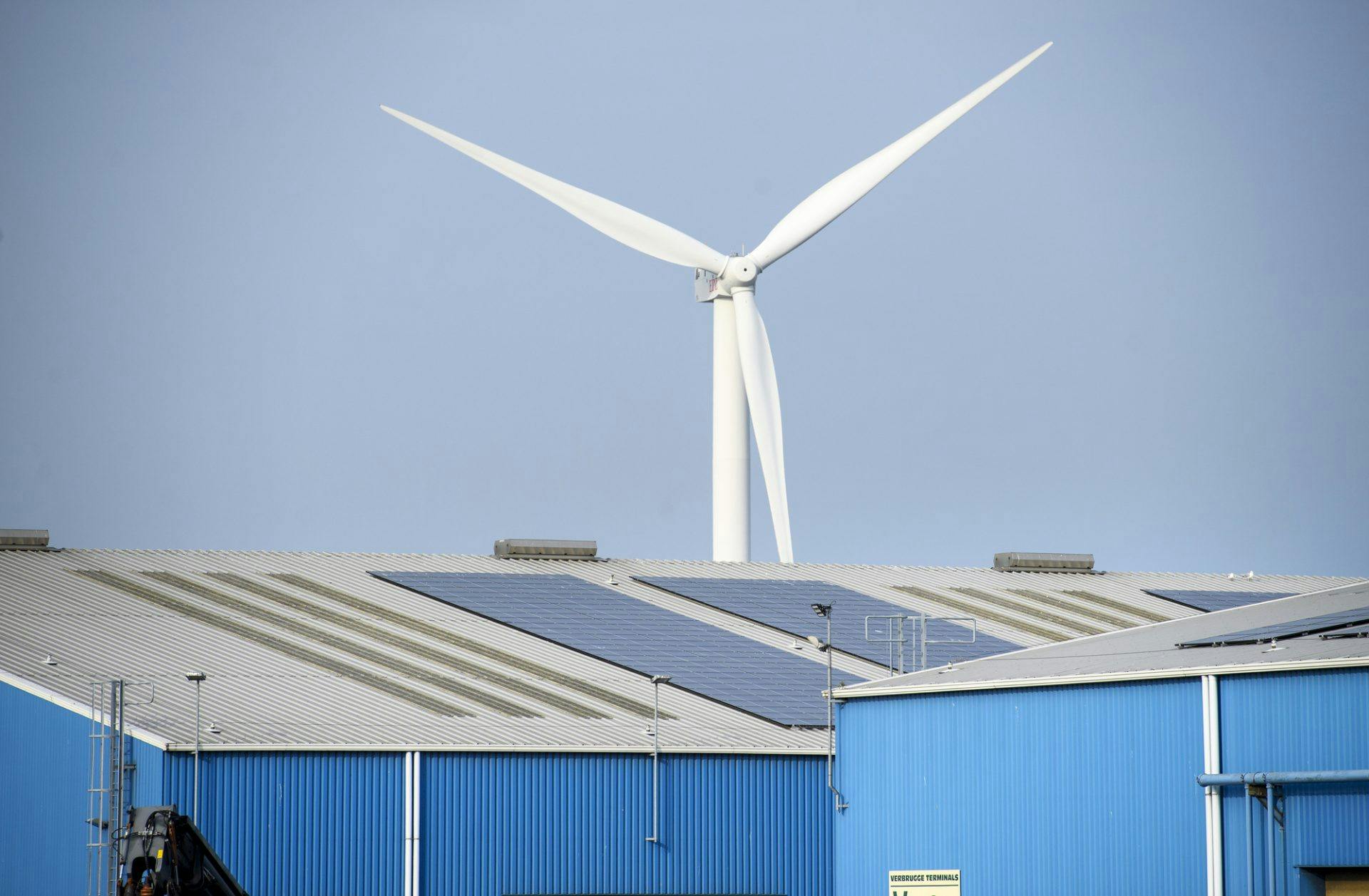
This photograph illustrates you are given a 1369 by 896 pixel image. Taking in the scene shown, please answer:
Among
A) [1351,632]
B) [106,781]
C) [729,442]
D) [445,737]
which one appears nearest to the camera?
[1351,632]

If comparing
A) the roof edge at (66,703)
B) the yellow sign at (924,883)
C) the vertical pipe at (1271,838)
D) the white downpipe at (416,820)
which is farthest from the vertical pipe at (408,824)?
the vertical pipe at (1271,838)

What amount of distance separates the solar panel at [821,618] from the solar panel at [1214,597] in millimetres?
14454

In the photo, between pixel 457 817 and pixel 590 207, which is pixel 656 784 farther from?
pixel 590 207

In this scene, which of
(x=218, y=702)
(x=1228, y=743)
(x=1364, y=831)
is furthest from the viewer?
(x=218, y=702)

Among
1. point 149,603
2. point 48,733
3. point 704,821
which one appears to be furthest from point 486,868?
point 149,603

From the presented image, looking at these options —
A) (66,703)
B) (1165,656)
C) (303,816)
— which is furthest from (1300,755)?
(66,703)

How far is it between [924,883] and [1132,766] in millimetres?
7383

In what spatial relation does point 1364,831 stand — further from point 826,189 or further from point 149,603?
point 826,189

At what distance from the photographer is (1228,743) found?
1679 inches

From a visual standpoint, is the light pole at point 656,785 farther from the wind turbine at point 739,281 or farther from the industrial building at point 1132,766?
the wind turbine at point 739,281

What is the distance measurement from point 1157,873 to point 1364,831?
519 centimetres

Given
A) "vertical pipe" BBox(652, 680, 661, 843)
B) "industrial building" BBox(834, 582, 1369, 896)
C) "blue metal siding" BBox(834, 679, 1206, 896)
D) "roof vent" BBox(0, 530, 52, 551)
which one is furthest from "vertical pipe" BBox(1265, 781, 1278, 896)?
"roof vent" BBox(0, 530, 52, 551)

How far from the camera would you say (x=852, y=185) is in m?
92.6

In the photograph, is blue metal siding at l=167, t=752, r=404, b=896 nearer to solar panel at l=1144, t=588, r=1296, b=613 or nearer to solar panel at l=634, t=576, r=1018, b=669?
solar panel at l=634, t=576, r=1018, b=669
